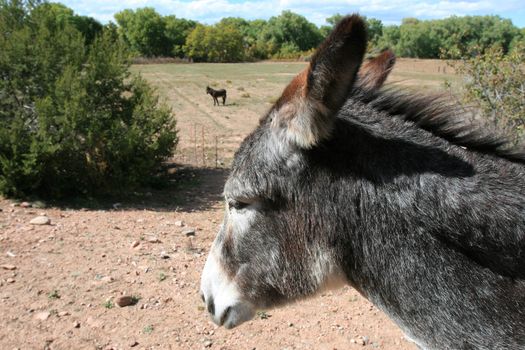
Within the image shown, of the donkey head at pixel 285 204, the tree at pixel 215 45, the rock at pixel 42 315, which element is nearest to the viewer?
the donkey head at pixel 285 204

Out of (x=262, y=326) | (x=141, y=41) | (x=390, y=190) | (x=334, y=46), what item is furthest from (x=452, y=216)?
(x=141, y=41)

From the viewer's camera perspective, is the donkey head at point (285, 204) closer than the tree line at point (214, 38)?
Yes

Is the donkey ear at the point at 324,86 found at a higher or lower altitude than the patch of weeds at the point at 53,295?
higher

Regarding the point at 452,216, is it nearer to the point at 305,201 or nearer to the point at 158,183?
the point at 305,201

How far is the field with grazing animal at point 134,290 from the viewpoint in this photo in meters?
5.19

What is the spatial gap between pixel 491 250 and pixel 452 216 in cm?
19

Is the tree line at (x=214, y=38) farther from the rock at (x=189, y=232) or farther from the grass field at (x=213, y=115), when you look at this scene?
the rock at (x=189, y=232)

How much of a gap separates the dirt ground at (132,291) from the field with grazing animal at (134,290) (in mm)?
12

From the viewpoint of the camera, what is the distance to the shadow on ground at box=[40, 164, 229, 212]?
996cm

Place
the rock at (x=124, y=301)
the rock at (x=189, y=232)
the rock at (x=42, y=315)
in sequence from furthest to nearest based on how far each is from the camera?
the rock at (x=189, y=232)
the rock at (x=124, y=301)
the rock at (x=42, y=315)

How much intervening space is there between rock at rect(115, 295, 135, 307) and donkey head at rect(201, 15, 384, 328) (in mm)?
3626

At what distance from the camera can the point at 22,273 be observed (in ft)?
21.7

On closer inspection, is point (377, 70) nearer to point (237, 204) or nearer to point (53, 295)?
point (237, 204)

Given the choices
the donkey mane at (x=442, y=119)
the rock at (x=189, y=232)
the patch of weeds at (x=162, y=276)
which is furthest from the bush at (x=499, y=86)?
the donkey mane at (x=442, y=119)
